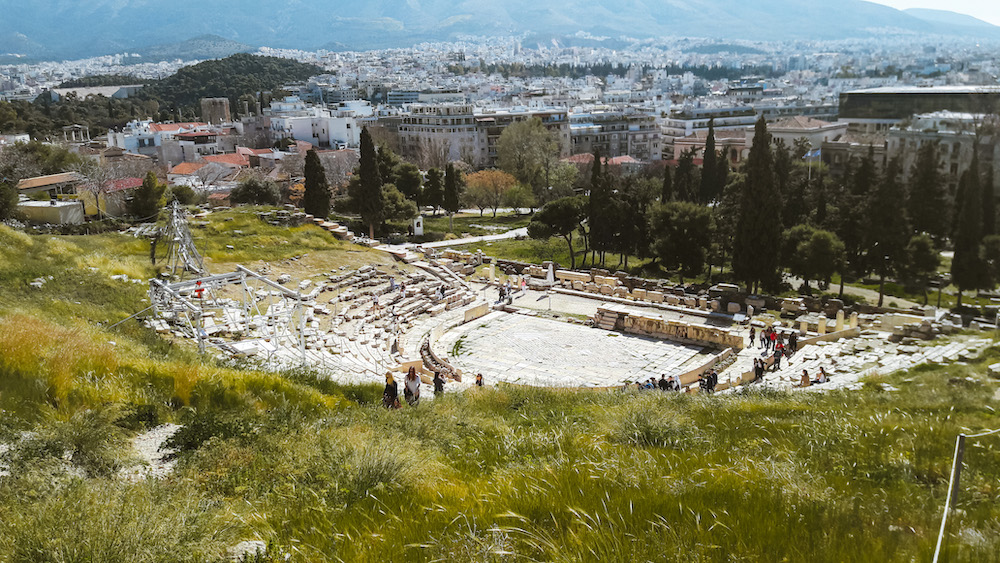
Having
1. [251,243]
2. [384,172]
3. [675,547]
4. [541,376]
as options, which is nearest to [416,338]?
[541,376]

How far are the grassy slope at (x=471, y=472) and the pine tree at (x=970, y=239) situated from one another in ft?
5.64

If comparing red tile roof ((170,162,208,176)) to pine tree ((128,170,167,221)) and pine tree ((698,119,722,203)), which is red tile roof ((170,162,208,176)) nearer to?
pine tree ((128,170,167,221))

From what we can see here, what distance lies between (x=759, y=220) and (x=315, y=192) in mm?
19423

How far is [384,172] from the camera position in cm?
3884

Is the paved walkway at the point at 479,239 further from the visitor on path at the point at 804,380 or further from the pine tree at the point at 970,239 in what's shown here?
the pine tree at the point at 970,239

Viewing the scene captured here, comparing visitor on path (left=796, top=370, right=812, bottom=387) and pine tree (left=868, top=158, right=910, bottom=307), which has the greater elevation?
pine tree (left=868, top=158, right=910, bottom=307)

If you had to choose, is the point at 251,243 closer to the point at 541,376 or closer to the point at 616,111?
the point at 541,376

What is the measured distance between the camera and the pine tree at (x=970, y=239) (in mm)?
9305

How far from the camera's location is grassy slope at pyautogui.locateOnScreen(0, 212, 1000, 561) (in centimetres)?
362

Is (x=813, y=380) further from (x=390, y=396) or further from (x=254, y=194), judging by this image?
(x=254, y=194)

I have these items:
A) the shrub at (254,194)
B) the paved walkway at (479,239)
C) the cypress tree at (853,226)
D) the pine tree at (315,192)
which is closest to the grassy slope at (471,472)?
the cypress tree at (853,226)

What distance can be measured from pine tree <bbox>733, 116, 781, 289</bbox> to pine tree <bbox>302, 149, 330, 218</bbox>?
18.5 m

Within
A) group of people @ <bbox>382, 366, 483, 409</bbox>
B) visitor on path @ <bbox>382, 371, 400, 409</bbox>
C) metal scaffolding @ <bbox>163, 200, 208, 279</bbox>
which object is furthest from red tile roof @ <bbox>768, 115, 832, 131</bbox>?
visitor on path @ <bbox>382, 371, 400, 409</bbox>

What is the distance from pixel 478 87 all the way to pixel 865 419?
145475 millimetres
